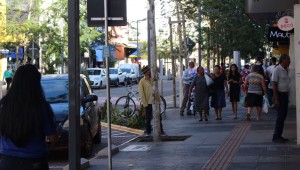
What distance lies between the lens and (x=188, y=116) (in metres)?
19.9

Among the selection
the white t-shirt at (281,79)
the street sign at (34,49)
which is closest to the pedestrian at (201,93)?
the white t-shirt at (281,79)

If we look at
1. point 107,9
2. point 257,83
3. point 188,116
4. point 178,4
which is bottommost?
point 188,116

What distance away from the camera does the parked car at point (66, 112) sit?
11.0 meters

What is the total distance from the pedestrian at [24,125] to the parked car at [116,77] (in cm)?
4612

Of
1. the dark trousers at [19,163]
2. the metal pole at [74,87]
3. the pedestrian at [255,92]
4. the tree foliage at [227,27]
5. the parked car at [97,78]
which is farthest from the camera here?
the parked car at [97,78]

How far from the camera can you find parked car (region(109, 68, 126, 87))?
51900mm

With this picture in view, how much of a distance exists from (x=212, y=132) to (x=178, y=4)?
11395 mm

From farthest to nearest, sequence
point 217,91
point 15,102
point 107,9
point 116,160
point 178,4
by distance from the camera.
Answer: point 178,4 < point 217,91 < point 116,160 < point 107,9 < point 15,102

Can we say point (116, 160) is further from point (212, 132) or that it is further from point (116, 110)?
point (116, 110)

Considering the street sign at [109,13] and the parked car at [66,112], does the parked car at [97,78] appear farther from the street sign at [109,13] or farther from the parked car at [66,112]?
the street sign at [109,13]

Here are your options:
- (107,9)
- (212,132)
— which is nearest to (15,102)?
(107,9)

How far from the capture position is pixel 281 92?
38.9ft

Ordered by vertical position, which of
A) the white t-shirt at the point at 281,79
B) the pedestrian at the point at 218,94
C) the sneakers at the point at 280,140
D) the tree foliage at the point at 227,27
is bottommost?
the sneakers at the point at 280,140

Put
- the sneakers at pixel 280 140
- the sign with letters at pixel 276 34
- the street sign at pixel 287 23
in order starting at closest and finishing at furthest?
the sneakers at pixel 280 140 → the street sign at pixel 287 23 → the sign with letters at pixel 276 34
